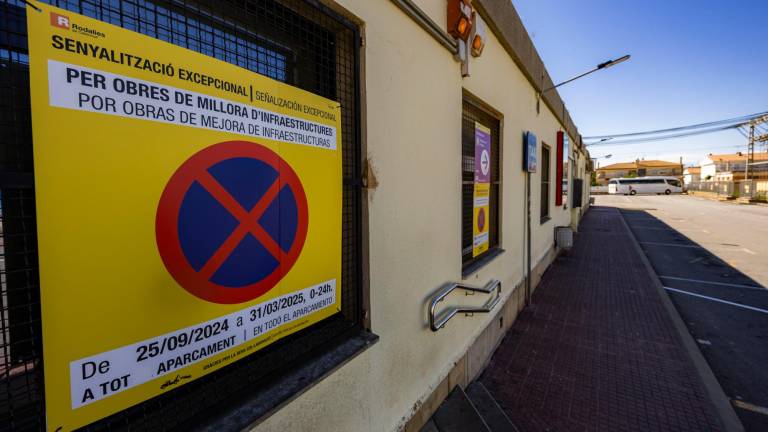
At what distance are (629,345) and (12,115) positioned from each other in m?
5.82

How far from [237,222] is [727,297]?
862 cm

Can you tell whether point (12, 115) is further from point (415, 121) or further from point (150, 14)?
Result: point (415, 121)

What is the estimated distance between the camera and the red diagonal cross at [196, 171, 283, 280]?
1341 millimetres

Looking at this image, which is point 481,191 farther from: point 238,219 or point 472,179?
point 238,219

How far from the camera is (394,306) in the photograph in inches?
97.0

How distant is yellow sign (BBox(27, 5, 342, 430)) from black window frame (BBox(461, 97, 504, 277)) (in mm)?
2433

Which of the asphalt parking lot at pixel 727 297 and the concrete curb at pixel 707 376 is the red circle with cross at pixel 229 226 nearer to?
the concrete curb at pixel 707 376

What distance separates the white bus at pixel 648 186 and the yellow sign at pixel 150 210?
58.6m

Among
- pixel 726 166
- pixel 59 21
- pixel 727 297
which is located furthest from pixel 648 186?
pixel 59 21

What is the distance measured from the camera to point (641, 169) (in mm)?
82562

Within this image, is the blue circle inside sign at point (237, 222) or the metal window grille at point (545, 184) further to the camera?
the metal window grille at point (545, 184)

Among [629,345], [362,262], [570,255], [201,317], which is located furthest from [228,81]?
[570,255]

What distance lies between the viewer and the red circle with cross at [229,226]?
1.23 m

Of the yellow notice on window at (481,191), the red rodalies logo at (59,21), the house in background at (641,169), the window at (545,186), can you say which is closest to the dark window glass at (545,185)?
the window at (545,186)
